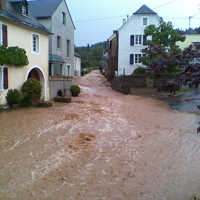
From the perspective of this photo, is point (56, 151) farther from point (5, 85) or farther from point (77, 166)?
point (5, 85)

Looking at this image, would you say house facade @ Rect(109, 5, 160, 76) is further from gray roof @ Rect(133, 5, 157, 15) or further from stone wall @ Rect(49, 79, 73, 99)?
stone wall @ Rect(49, 79, 73, 99)

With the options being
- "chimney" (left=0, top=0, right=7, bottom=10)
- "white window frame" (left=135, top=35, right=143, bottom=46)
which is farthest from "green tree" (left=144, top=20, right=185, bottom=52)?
"chimney" (left=0, top=0, right=7, bottom=10)

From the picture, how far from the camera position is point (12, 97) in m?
12.7

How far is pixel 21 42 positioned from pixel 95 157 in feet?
32.1

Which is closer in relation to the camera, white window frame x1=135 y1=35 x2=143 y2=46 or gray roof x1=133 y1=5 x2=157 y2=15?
gray roof x1=133 y1=5 x2=157 y2=15

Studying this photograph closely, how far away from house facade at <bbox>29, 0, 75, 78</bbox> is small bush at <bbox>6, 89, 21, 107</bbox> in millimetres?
11270

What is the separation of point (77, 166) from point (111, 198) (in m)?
1.87

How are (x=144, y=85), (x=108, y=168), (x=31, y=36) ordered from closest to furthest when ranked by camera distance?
(x=108, y=168) < (x=31, y=36) < (x=144, y=85)

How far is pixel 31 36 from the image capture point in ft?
47.7

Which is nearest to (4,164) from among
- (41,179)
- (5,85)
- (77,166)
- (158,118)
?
(41,179)

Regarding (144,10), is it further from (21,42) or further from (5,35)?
(5,35)

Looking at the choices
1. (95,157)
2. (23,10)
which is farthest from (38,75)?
(95,157)

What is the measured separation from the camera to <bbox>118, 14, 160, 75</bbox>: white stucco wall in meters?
29.1

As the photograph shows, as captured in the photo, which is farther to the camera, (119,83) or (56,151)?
(119,83)
